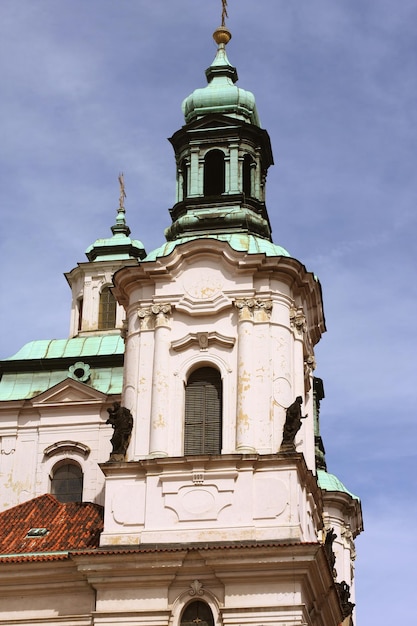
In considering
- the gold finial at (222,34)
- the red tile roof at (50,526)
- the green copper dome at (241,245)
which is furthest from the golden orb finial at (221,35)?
the red tile roof at (50,526)

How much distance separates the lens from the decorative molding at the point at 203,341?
95.3 ft

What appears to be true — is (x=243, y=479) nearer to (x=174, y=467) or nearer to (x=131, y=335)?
(x=174, y=467)

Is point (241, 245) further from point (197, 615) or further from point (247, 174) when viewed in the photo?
point (197, 615)

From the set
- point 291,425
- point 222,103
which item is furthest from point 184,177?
point 291,425

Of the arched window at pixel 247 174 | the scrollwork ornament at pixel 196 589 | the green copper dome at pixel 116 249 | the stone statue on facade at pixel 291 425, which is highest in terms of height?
the green copper dome at pixel 116 249

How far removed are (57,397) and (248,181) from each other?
7755 millimetres

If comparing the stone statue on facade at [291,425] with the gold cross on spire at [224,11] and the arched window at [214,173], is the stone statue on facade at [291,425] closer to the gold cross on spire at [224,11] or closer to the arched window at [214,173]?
the arched window at [214,173]

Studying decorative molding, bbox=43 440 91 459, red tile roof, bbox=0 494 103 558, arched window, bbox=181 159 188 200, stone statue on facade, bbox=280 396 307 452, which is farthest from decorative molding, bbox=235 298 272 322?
decorative molding, bbox=43 440 91 459

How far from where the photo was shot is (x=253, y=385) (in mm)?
28438

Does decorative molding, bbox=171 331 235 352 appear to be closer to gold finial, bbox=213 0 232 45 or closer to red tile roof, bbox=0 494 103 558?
red tile roof, bbox=0 494 103 558

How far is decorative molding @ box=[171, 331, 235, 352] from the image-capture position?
1144 inches

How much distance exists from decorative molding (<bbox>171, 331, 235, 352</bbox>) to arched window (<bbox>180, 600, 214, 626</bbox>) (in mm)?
5610

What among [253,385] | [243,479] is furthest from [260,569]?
[253,385]

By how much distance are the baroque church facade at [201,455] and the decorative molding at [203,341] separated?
0.11 ft
